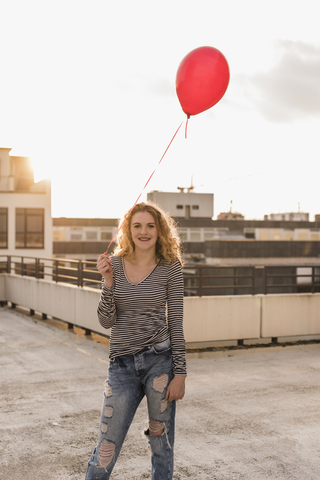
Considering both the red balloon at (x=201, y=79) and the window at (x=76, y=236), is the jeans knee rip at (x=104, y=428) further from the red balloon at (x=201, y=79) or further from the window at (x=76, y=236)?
the window at (x=76, y=236)

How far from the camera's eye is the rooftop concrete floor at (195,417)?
4191 millimetres

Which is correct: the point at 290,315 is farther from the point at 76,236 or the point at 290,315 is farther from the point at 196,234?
the point at 196,234

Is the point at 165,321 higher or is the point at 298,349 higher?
the point at 165,321

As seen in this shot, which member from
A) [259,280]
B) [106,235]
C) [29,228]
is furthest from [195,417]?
[106,235]

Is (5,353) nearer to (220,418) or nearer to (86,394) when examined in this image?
(86,394)

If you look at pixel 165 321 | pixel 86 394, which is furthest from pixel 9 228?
pixel 165 321

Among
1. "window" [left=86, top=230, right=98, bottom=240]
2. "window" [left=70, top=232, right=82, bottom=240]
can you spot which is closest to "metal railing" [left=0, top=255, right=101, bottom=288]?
"window" [left=70, top=232, right=82, bottom=240]

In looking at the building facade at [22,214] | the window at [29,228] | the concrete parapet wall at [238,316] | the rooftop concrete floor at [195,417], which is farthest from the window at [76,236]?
the rooftop concrete floor at [195,417]

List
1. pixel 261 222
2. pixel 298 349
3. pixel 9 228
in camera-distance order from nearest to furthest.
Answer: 1. pixel 298 349
2. pixel 9 228
3. pixel 261 222

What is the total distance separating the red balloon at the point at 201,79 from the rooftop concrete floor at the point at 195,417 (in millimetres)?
3009

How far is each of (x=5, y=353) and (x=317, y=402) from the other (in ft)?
17.9

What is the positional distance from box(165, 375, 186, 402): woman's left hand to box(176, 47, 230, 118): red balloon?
213 cm

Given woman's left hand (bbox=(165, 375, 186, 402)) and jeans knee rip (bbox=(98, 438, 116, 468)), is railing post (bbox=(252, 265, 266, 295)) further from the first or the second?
jeans knee rip (bbox=(98, 438, 116, 468))

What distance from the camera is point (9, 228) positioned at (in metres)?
32.5
